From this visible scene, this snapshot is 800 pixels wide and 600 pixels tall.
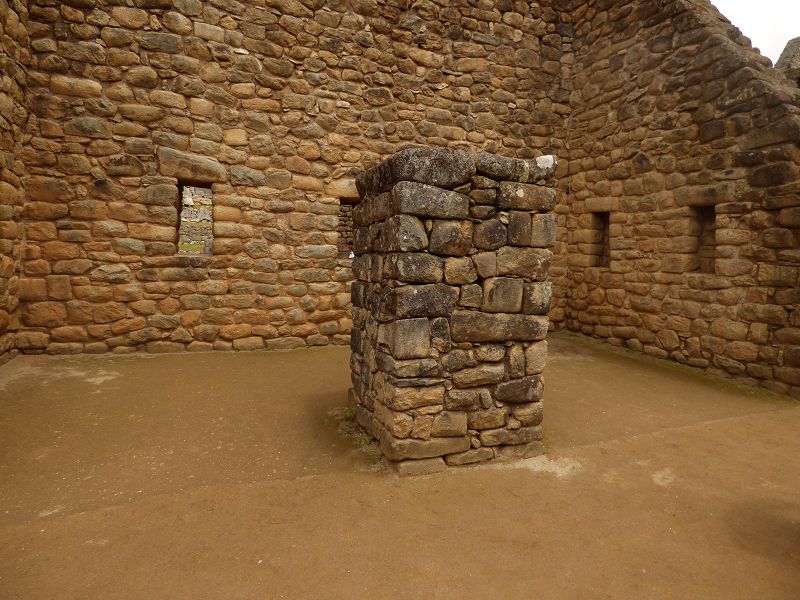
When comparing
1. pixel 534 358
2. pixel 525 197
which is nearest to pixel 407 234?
pixel 525 197

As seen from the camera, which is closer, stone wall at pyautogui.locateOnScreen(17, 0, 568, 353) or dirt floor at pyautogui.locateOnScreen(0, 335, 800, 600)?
dirt floor at pyautogui.locateOnScreen(0, 335, 800, 600)

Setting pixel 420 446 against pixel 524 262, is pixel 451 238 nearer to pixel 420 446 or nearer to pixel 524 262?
pixel 524 262

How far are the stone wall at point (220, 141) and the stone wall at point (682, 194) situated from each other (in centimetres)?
190

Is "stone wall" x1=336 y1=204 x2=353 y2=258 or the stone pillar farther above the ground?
"stone wall" x1=336 y1=204 x2=353 y2=258

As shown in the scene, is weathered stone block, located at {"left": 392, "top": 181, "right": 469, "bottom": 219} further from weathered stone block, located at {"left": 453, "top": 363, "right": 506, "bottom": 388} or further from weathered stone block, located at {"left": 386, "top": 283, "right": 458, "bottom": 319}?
weathered stone block, located at {"left": 453, "top": 363, "right": 506, "bottom": 388}

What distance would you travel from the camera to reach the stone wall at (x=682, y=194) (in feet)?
16.1

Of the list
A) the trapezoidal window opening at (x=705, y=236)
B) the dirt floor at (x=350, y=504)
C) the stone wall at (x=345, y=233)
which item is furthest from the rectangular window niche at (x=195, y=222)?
the trapezoidal window opening at (x=705, y=236)

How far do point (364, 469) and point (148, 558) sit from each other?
129 cm

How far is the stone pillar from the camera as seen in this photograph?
288 centimetres

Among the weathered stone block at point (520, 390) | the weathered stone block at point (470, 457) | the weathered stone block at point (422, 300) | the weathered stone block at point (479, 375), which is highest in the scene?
the weathered stone block at point (422, 300)

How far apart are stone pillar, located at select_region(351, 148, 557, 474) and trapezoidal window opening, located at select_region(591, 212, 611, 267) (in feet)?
14.9

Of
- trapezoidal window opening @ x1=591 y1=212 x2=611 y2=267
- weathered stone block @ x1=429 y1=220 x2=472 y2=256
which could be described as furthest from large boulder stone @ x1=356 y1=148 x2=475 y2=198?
trapezoidal window opening @ x1=591 y1=212 x2=611 y2=267

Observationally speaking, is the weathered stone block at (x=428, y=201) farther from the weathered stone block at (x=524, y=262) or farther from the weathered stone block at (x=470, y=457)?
the weathered stone block at (x=470, y=457)

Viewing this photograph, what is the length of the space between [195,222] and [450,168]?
501 inches
